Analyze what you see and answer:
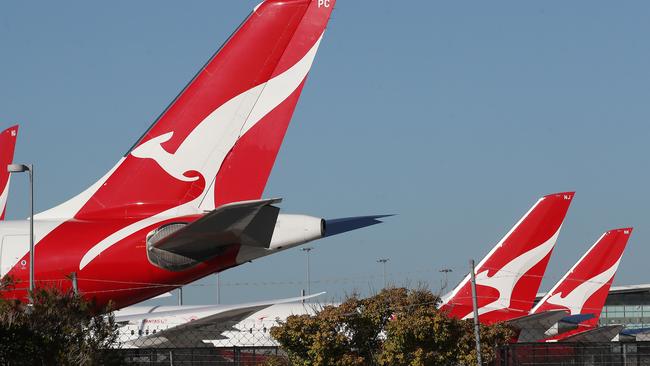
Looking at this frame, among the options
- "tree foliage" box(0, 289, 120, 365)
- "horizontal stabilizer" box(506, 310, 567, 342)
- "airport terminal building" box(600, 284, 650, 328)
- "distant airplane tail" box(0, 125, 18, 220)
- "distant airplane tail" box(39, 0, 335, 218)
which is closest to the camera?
"tree foliage" box(0, 289, 120, 365)

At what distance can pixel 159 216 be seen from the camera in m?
19.5

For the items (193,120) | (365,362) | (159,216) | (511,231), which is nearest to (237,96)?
(193,120)

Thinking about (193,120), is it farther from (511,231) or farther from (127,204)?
(511,231)

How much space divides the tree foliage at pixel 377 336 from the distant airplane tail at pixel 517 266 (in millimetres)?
13877

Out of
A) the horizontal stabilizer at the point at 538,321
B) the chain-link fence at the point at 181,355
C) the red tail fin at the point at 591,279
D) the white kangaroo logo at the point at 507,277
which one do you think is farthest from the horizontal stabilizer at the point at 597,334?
the chain-link fence at the point at 181,355

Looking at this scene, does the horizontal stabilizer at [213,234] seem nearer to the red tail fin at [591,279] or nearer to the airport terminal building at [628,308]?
the red tail fin at [591,279]

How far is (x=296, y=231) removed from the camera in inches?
729

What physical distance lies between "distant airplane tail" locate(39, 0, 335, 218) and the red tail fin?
24314 millimetres


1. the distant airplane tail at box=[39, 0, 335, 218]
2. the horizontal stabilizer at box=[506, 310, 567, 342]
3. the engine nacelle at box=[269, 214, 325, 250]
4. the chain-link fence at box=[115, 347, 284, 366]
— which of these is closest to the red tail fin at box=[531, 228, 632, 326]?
the horizontal stabilizer at box=[506, 310, 567, 342]

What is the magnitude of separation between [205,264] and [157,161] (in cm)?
269

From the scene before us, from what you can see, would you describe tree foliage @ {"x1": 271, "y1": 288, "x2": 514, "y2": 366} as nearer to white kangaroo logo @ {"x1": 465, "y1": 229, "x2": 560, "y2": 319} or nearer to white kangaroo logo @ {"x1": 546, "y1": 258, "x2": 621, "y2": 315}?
white kangaroo logo @ {"x1": 465, "y1": 229, "x2": 560, "y2": 319}

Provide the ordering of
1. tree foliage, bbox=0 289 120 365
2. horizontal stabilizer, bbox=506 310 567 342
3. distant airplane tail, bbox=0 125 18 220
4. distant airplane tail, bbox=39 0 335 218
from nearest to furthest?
tree foliage, bbox=0 289 120 365
distant airplane tail, bbox=39 0 335 218
horizontal stabilizer, bbox=506 310 567 342
distant airplane tail, bbox=0 125 18 220

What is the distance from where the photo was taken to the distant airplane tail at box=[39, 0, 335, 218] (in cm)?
1995

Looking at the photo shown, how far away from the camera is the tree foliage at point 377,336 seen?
2073 centimetres
